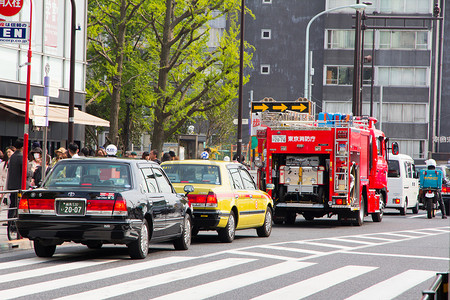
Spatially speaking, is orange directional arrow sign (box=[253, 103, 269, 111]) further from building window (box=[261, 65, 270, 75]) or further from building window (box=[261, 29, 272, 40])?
building window (box=[261, 29, 272, 40])

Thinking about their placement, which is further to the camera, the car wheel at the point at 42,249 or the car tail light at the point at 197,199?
the car tail light at the point at 197,199

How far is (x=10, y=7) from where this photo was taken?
47.9ft

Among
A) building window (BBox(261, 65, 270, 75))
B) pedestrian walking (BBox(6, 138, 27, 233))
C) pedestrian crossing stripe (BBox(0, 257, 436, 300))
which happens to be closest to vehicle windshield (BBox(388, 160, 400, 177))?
pedestrian walking (BBox(6, 138, 27, 233))

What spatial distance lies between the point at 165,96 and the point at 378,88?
36653 mm

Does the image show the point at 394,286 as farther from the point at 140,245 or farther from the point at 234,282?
the point at 140,245

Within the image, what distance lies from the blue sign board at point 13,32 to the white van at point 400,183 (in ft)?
56.5

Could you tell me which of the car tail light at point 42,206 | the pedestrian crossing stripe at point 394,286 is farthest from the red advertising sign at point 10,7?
the pedestrian crossing stripe at point 394,286

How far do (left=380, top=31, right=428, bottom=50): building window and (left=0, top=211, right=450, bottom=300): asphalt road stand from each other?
171ft

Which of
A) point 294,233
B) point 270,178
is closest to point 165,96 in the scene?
point 270,178

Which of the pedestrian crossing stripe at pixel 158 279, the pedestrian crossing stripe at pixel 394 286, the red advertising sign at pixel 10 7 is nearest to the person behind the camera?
the pedestrian crossing stripe at pixel 158 279

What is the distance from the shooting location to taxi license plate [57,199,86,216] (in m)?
11.9

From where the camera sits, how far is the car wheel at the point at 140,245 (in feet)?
40.4

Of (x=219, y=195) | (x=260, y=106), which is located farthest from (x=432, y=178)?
(x=219, y=195)

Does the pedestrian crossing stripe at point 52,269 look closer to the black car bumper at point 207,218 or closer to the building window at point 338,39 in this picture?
the black car bumper at point 207,218
